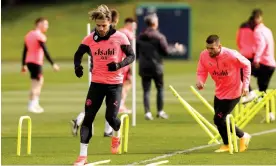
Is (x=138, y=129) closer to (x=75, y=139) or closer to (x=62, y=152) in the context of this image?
(x=75, y=139)

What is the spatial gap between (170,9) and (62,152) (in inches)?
1361

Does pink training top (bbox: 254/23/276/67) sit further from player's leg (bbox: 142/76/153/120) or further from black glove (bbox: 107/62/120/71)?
black glove (bbox: 107/62/120/71)

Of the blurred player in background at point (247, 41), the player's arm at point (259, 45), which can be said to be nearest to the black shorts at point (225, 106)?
the player's arm at point (259, 45)

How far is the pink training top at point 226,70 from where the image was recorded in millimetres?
14750

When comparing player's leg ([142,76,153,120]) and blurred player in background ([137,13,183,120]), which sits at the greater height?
blurred player in background ([137,13,183,120])

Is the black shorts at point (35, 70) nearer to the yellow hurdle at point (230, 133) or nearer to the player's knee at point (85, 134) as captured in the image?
the yellow hurdle at point (230, 133)

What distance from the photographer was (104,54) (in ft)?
45.6

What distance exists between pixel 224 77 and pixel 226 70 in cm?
12

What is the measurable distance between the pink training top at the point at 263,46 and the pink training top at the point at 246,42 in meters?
1.09

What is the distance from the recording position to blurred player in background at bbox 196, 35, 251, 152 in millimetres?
14734

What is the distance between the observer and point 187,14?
49.2 metres

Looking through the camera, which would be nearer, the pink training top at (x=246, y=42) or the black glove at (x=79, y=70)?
the black glove at (x=79, y=70)

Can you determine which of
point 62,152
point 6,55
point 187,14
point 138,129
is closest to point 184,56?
point 187,14

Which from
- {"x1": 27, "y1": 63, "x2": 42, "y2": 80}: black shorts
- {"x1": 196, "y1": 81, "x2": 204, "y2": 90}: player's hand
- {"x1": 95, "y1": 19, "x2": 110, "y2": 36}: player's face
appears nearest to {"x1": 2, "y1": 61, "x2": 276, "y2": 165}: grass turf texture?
{"x1": 27, "y1": 63, "x2": 42, "y2": 80}: black shorts
